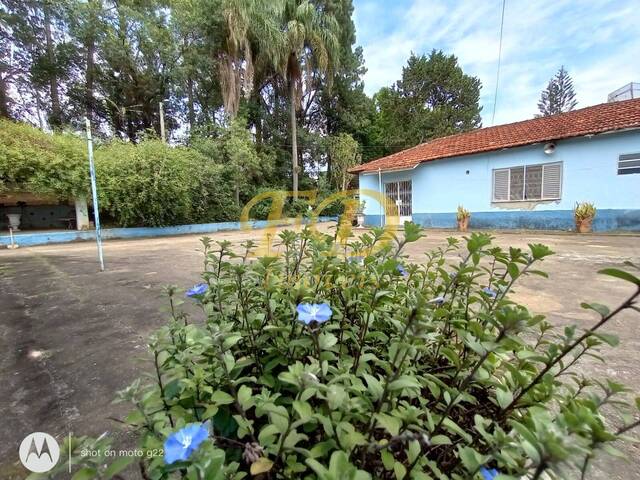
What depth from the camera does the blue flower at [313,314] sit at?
642mm

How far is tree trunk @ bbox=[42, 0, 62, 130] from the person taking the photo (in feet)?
48.1

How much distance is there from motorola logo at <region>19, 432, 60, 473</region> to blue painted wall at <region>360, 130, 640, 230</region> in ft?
33.5

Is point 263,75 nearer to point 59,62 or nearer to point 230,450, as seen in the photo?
point 59,62

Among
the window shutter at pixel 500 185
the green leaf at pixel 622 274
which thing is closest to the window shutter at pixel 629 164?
A: the window shutter at pixel 500 185

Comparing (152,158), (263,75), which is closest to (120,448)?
(152,158)

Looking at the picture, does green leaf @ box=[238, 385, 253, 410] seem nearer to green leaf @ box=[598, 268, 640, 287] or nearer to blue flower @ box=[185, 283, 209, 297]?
blue flower @ box=[185, 283, 209, 297]

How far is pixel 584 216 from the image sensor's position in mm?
7469

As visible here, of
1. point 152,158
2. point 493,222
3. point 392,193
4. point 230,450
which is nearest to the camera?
point 230,450

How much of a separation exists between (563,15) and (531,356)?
9186mm

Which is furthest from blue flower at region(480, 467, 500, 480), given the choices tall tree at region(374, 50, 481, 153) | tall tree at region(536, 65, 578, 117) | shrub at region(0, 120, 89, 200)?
tall tree at region(536, 65, 578, 117)

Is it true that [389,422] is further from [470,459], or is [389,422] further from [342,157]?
[342,157]

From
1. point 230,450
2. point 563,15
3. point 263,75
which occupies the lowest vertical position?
point 230,450

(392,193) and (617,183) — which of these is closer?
(617,183)

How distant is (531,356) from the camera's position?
68 cm
